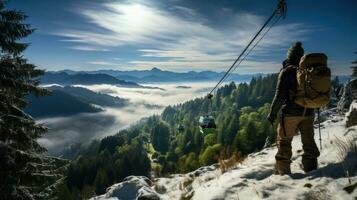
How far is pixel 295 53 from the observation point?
25.9 feet

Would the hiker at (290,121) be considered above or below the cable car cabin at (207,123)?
above

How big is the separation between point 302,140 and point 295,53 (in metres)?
2.30

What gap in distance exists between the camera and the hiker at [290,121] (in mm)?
7430

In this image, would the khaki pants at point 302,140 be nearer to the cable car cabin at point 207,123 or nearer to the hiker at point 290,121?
the hiker at point 290,121

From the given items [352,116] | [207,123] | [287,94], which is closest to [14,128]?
[287,94]

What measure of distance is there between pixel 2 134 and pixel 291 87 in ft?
32.9

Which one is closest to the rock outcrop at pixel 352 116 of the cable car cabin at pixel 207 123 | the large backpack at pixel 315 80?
the large backpack at pixel 315 80

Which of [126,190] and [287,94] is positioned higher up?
[287,94]

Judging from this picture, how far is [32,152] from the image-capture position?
12.1 meters

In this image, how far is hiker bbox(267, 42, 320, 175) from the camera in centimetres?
743

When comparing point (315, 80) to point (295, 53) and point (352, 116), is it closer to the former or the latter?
point (295, 53)

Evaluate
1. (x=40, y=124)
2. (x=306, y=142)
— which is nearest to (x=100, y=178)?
(x=40, y=124)

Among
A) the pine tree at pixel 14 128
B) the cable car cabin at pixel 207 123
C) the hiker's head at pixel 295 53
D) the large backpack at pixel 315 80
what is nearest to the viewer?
the large backpack at pixel 315 80

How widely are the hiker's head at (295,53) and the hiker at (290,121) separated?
0.59ft
